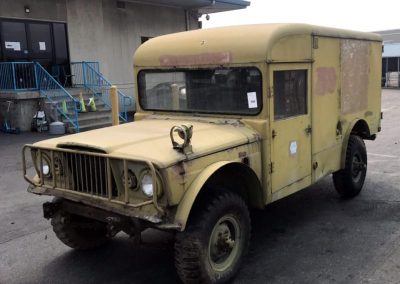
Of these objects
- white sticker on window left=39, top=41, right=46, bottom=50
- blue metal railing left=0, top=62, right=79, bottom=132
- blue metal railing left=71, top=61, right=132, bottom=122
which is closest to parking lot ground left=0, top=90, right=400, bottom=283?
blue metal railing left=0, top=62, right=79, bottom=132

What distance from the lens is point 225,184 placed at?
4242 mm

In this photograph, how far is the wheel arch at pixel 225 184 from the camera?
11.5 feet

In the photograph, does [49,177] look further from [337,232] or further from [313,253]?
[337,232]

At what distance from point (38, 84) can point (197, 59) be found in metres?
10.1

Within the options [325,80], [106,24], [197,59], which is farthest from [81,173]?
[106,24]

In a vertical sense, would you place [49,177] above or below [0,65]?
below

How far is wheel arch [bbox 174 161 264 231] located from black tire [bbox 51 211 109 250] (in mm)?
1231

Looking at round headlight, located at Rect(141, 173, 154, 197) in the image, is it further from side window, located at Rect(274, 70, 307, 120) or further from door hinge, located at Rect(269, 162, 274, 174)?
side window, located at Rect(274, 70, 307, 120)

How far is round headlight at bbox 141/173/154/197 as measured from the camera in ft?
11.4

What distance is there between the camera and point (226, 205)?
386 centimetres

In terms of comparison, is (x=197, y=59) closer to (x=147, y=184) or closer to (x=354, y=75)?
(x=147, y=184)

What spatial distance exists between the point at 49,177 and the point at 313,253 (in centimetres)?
259

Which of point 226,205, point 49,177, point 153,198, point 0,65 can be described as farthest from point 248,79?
point 0,65

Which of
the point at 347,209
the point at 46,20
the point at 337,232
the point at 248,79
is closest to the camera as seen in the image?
the point at 248,79
